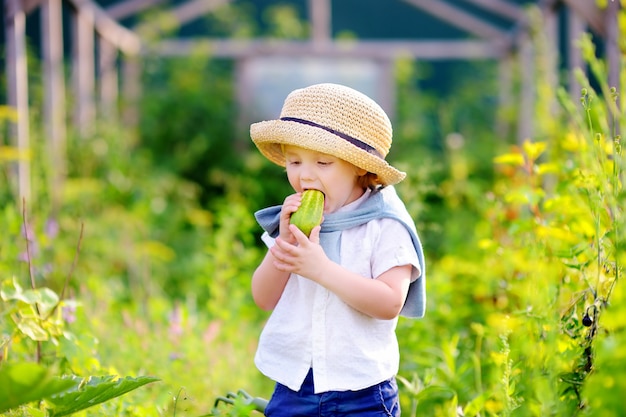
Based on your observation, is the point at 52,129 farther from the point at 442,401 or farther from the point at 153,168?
the point at 442,401

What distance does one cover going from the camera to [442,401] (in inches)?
115

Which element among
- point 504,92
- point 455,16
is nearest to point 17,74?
point 455,16

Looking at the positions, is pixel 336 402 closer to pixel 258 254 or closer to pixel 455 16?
pixel 258 254

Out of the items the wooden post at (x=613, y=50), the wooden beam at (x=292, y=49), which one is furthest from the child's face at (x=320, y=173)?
the wooden beam at (x=292, y=49)

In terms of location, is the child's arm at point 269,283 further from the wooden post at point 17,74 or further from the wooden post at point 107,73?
the wooden post at point 107,73

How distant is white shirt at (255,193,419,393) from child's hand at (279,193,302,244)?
141 mm

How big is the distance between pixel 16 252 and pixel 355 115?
5.71 feet

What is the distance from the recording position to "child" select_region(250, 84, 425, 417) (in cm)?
198

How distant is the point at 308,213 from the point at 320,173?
123 millimetres

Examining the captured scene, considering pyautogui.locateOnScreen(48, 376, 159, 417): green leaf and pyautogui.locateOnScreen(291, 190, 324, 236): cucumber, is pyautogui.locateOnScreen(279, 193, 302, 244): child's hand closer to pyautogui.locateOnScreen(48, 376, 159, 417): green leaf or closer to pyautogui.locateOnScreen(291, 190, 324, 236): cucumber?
pyautogui.locateOnScreen(291, 190, 324, 236): cucumber

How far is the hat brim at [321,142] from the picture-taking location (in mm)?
1963

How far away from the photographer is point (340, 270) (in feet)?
6.37

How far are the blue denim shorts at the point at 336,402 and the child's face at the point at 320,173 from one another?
0.46 m

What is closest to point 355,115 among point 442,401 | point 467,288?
point 442,401
